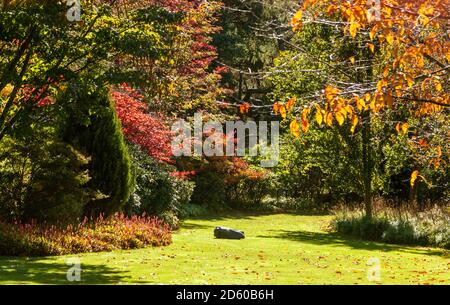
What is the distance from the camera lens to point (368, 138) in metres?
19.3

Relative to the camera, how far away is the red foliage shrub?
1742 cm

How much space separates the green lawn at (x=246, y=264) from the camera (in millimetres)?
9055

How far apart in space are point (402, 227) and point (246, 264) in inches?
320

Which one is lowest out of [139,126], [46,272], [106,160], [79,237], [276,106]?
[46,272]

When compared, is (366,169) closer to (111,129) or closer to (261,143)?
(111,129)

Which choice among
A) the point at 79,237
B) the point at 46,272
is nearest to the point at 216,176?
the point at 79,237

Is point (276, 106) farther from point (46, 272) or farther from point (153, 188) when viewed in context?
point (153, 188)

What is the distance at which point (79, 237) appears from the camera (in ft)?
39.9

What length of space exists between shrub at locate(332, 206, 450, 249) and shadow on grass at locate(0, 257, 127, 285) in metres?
9.96

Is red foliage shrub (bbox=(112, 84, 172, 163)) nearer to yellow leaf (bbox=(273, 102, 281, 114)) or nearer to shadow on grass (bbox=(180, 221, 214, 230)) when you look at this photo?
shadow on grass (bbox=(180, 221, 214, 230))

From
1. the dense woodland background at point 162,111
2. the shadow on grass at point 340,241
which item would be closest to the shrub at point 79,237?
the dense woodland background at point 162,111

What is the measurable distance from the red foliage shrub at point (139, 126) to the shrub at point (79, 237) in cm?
424
